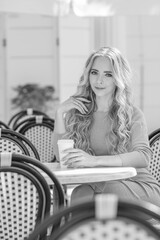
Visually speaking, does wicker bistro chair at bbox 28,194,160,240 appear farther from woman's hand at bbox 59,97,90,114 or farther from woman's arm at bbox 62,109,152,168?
woman's hand at bbox 59,97,90,114

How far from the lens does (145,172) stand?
3553 millimetres

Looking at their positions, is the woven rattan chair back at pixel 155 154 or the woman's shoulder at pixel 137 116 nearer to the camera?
the woman's shoulder at pixel 137 116

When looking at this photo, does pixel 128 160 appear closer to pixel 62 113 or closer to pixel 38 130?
pixel 62 113

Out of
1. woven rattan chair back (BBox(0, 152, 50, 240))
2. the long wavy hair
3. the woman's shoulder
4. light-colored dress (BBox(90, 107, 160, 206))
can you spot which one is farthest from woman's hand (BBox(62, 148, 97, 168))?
woven rattan chair back (BBox(0, 152, 50, 240))

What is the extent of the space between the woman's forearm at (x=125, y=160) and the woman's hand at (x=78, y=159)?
0.04 metres

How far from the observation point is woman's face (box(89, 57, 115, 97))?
3637mm

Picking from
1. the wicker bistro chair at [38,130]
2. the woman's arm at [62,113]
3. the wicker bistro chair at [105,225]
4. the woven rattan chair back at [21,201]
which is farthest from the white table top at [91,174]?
the wicker bistro chair at [38,130]

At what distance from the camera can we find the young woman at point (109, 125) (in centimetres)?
339

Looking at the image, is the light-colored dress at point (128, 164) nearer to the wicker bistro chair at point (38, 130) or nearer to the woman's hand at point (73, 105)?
the woman's hand at point (73, 105)

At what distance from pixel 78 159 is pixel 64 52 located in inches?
209

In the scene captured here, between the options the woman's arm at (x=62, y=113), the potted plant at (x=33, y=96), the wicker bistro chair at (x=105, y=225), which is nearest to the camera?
the wicker bistro chair at (x=105, y=225)

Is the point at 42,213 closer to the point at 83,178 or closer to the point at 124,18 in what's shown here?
the point at 83,178

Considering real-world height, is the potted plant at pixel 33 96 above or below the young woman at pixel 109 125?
below

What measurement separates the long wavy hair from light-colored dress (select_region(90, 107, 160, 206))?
28 mm
